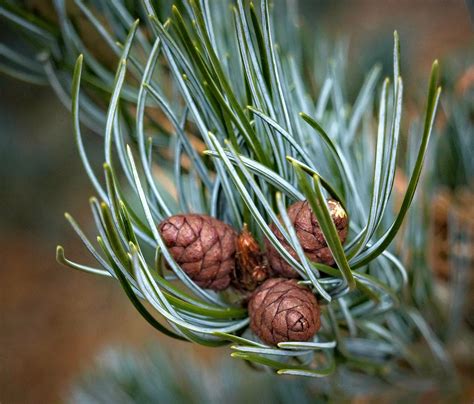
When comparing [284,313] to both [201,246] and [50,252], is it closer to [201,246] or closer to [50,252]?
[201,246]

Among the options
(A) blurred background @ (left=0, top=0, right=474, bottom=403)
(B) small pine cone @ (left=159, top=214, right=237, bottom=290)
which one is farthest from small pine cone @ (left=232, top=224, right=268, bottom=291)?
(A) blurred background @ (left=0, top=0, right=474, bottom=403)

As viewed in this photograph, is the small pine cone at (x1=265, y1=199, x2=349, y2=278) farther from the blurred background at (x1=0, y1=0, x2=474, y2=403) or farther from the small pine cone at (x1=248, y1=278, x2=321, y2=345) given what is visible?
the blurred background at (x1=0, y1=0, x2=474, y2=403)

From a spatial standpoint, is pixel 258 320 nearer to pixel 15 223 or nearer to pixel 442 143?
pixel 442 143

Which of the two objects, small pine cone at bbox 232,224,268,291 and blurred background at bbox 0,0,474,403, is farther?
blurred background at bbox 0,0,474,403

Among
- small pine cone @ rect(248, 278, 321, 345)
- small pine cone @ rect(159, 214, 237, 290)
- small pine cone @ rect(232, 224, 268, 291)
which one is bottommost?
small pine cone @ rect(248, 278, 321, 345)

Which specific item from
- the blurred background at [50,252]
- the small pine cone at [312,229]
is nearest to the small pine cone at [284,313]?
the small pine cone at [312,229]

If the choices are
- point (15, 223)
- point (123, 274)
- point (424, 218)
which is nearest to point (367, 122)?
point (424, 218)

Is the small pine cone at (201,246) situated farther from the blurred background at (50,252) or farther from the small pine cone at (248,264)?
the blurred background at (50,252)
